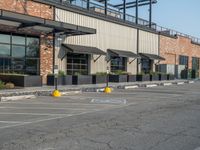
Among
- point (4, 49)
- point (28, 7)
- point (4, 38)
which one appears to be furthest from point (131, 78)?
point (4, 38)

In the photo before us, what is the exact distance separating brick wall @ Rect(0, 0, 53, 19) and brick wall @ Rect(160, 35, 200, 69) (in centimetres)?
2239

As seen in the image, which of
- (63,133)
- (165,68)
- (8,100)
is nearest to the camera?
(63,133)

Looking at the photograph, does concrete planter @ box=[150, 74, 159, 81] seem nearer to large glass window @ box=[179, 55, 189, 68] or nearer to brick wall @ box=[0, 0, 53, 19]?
large glass window @ box=[179, 55, 189, 68]

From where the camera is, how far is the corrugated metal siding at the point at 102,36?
30.2 metres

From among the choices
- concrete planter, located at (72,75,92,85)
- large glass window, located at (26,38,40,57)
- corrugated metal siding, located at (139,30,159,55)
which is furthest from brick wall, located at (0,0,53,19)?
corrugated metal siding, located at (139,30,159,55)

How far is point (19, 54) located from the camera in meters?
26.1

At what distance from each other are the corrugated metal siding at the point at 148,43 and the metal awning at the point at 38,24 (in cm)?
1430

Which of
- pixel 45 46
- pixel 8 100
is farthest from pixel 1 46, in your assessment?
pixel 8 100

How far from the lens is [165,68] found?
1887 inches

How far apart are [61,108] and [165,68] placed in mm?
34900

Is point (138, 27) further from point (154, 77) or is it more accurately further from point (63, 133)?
point (63, 133)

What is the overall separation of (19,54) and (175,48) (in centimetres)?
3009

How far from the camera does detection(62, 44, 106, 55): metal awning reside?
29.0 meters

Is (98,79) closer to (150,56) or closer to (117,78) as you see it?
(117,78)
